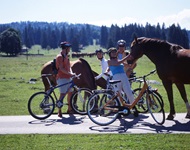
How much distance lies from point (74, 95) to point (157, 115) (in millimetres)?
2996

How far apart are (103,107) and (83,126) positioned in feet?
2.88

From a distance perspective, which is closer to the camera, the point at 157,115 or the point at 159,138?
the point at 159,138

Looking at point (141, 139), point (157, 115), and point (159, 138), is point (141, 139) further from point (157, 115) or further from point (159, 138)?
point (157, 115)

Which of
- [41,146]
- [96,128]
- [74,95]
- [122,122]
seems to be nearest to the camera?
[41,146]

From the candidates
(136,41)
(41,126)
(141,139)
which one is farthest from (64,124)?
(136,41)

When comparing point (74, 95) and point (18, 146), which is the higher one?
point (74, 95)

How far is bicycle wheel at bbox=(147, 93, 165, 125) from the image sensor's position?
858 cm

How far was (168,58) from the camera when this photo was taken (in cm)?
902

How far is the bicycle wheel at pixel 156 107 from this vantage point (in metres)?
8.58

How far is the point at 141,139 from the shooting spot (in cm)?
726

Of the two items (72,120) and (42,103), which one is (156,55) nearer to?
(72,120)

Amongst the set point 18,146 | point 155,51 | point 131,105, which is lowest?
point 18,146

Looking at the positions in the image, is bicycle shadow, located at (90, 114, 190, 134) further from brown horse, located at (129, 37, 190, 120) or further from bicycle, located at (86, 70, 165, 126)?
brown horse, located at (129, 37, 190, 120)

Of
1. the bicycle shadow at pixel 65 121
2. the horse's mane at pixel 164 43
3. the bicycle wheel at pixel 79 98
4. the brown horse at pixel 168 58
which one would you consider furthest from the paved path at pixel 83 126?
the horse's mane at pixel 164 43
